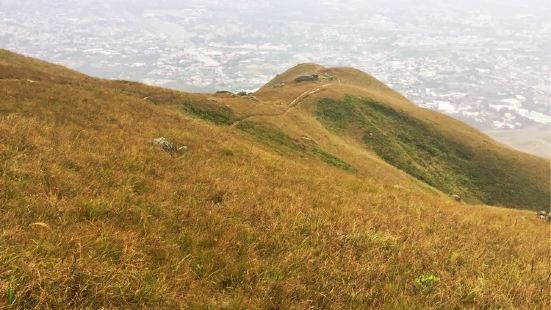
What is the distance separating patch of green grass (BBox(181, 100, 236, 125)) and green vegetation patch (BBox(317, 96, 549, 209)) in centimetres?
2186

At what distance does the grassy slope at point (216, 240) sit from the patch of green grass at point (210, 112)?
2674cm

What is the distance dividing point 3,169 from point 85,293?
640 cm

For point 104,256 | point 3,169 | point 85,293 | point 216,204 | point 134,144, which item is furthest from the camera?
point 134,144

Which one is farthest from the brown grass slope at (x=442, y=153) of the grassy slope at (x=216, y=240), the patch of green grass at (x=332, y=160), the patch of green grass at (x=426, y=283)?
the patch of green grass at (x=426, y=283)

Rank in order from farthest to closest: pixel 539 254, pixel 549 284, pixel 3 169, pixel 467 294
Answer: pixel 539 254 → pixel 3 169 → pixel 549 284 → pixel 467 294

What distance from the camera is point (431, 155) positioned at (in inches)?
2499

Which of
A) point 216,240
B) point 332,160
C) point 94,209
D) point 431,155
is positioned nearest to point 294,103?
point 431,155

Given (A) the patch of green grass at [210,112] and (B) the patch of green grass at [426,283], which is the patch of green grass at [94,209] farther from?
(A) the patch of green grass at [210,112]

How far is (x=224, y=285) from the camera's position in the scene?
6.55 m

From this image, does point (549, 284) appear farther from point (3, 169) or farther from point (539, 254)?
point (3, 169)

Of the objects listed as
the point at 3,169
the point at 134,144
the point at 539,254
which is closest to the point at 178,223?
the point at 3,169

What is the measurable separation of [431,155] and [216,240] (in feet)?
203

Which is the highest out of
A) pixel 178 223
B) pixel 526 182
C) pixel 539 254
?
pixel 178 223

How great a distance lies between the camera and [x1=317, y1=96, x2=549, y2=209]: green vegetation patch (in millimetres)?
56375
